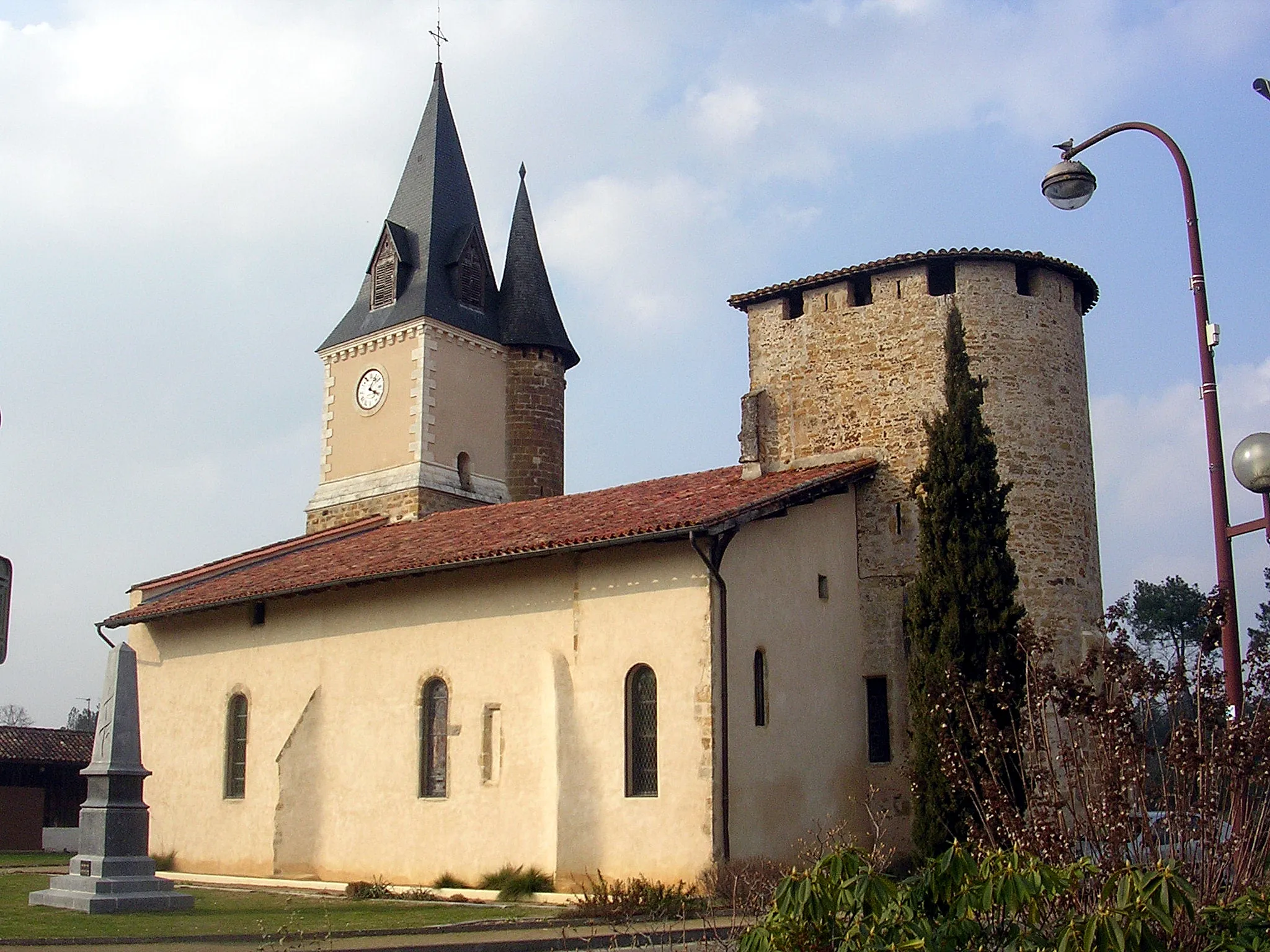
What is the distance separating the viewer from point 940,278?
2094 centimetres

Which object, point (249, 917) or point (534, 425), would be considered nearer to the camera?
point (249, 917)

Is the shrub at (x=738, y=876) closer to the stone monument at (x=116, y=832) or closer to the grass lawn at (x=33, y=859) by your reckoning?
the stone monument at (x=116, y=832)

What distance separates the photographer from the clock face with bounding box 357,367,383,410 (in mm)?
30047

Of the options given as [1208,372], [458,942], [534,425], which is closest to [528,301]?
[534,425]

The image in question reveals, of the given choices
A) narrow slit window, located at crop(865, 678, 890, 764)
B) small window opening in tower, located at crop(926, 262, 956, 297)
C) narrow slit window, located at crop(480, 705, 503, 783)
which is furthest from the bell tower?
small window opening in tower, located at crop(926, 262, 956, 297)

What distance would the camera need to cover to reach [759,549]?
17969 mm

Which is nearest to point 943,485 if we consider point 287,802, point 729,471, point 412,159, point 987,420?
point 987,420

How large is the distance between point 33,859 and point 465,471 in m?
12.6

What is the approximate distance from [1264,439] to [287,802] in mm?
17201

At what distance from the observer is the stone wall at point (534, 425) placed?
30609 millimetres

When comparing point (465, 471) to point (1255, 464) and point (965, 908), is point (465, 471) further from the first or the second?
point (965, 908)

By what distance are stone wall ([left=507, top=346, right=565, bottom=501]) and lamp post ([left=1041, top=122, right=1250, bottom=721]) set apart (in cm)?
2092

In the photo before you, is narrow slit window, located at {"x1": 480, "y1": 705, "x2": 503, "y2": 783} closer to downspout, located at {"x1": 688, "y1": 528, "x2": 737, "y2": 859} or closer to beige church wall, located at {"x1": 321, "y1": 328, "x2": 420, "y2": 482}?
downspout, located at {"x1": 688, "y1": 528, "x2": 737, "y2": 859}

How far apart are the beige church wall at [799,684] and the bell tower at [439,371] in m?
11.5
